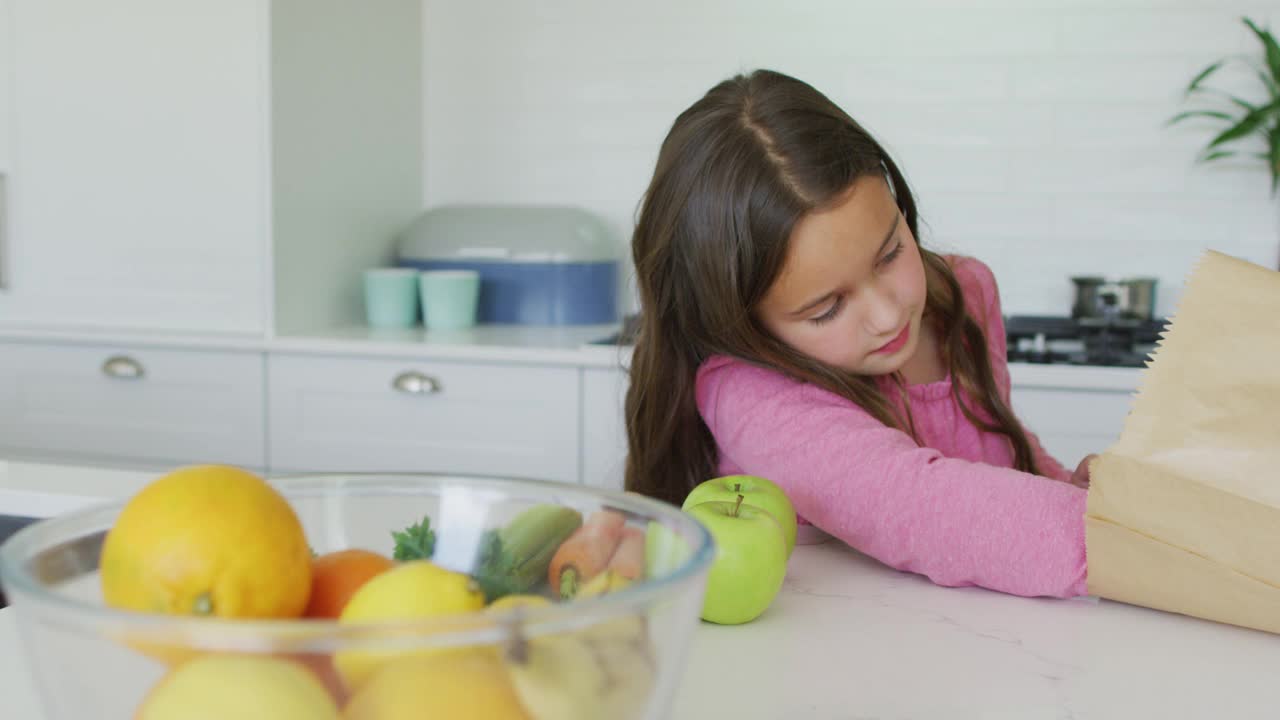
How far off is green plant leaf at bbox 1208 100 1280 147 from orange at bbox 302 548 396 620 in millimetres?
2326

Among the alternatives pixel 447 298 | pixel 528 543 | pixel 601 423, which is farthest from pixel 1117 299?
pixel 528 543

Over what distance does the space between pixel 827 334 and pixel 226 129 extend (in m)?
1.56

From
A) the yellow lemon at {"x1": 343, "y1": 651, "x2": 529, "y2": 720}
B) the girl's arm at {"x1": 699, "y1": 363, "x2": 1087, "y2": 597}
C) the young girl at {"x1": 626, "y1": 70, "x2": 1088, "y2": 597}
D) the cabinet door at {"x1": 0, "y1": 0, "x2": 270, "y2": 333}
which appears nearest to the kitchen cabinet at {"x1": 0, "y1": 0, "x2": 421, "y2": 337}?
the cabinet door at {"x1": 0, "y1": 0, "x2": 270, "y2": 333}

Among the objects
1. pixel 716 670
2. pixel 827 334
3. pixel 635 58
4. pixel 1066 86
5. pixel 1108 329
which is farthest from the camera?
pixel 635 58

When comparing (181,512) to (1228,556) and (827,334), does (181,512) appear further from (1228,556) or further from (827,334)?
(827,334)

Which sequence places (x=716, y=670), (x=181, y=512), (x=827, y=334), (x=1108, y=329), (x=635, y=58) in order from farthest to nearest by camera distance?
(x=635, y=58) < (x=1108, y=329) < (x=827, y=334) < (x=716, y=670) < (x=181, y=512)

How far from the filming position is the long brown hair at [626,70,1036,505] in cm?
107

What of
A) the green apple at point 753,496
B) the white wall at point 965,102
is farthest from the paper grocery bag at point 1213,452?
the white wall at point 965,102

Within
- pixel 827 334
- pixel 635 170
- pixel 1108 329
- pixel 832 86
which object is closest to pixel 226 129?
pixel 635 170

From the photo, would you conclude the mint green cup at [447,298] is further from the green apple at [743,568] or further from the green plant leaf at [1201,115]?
the green apple at [743,568]

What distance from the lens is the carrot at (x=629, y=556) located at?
16.5 inches

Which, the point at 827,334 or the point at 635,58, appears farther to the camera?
the point at 635,58

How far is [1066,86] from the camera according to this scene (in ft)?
7.99

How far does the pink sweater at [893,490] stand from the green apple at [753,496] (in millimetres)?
100
